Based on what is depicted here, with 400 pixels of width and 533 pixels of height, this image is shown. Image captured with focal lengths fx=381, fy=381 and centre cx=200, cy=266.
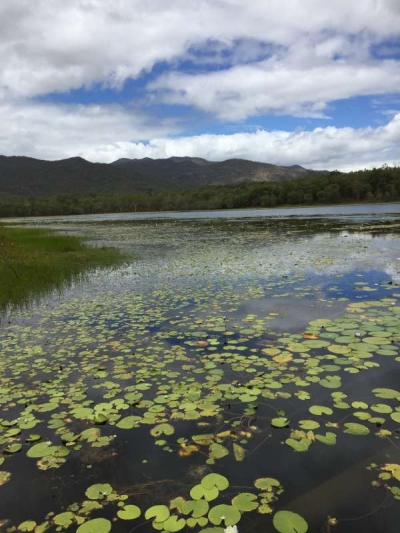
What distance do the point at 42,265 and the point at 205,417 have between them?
16.0 m

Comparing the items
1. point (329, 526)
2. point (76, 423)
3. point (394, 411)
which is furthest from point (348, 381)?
point (76, 423)

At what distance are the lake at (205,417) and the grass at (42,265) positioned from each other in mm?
3877

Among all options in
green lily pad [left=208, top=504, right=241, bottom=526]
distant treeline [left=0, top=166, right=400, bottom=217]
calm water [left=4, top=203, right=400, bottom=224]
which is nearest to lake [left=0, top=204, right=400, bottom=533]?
green lily pad [left=208, top=504, right=241, bottom=526]

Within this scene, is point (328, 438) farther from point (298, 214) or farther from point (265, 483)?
point (298, 214)

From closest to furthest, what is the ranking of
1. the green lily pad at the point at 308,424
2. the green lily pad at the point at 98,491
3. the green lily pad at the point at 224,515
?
the green lily pad at the point at 224,515, the green lily pad at the point at 98,491, the green lily pad at the point at 308,424

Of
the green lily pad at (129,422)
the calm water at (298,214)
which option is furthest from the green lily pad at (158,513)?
the calm water at (298,214)

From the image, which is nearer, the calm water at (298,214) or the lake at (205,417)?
the lake at (205,417)

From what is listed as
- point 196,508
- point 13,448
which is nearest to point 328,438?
point 196,508

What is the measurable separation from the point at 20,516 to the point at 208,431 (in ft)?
7.12

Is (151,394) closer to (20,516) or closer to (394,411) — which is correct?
(20,516)

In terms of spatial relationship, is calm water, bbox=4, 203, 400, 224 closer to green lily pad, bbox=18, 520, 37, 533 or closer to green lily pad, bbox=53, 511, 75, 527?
green lily pad, bbox=53, 511, 75, 527

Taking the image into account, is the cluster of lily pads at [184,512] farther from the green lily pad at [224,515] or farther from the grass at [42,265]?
the grass at [42,265]

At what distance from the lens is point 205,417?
16.6 ft

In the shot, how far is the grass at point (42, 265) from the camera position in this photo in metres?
14.3
